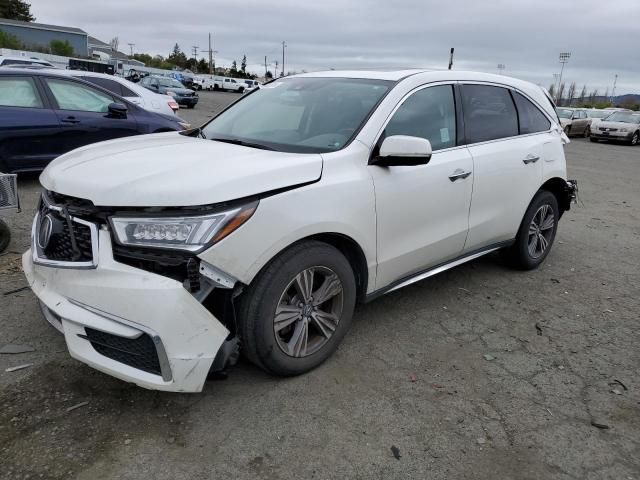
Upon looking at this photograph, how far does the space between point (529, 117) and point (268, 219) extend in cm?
322

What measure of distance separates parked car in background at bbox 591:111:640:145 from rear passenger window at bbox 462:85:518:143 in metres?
23.9

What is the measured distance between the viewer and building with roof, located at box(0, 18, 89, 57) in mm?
68688

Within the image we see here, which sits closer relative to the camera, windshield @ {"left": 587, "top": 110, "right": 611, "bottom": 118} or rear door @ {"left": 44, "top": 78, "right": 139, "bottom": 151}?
rear door @ {"left": 44, "top": 78, "right": 139, "bottom": 151}

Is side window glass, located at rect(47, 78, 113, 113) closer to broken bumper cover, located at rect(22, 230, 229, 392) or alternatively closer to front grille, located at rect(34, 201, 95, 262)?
front grille, located at rect(34, 201, 95, 262)

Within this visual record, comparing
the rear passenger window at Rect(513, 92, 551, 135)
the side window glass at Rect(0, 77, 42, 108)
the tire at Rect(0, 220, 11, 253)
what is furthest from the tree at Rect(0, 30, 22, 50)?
the rear passenger window at Rect(513, 92, 551, 135)

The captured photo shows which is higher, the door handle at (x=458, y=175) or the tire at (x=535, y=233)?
the door handle at (x=458, y=175)

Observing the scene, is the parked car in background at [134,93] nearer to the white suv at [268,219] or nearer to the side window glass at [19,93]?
the side window glass at [19,93]

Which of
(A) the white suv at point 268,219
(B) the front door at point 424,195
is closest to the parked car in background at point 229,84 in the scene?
(A) the white suv at point 268,219

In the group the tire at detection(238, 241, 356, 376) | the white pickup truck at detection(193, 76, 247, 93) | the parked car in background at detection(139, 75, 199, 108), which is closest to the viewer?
the tire at detection(238, 241, 356, 376)

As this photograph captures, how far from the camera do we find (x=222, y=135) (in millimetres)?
3809

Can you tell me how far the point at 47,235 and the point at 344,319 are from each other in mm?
1731

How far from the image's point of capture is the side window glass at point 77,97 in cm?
755

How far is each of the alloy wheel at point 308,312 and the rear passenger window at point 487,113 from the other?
176 centimetres

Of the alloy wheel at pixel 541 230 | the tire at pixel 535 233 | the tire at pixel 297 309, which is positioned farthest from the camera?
the alloy wheel at pixel 541 230
